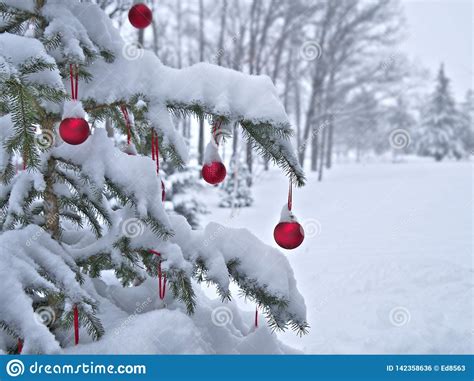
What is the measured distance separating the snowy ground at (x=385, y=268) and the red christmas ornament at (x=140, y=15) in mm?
3026

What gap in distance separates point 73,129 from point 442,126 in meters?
39.0

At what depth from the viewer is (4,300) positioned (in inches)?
57.6

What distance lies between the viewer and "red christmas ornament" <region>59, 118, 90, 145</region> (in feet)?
4.99

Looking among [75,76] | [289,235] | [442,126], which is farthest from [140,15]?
[442,126]

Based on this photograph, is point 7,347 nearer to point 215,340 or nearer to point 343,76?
point 215,340

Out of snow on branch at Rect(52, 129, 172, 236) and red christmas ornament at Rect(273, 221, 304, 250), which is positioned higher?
snow on branch at Rect(52, 129, 172, 236)

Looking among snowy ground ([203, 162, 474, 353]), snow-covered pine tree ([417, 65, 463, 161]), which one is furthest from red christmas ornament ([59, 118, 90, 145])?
snow-covered pine tree ([417, 65, 463, 161])

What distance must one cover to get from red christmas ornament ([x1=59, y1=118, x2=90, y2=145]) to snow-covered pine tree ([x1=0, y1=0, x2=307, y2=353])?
74 millimetres

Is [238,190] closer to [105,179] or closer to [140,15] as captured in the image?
[140,15]

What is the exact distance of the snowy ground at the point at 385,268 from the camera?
12.4 feet

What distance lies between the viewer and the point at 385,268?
5.86 meters

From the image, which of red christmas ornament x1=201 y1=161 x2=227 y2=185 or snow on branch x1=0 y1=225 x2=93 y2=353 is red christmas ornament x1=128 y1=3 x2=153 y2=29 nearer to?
red christmas ornament x1=201 y1=161 x2=227 y2=185

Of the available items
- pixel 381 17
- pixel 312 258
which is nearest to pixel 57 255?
pixel 312 258

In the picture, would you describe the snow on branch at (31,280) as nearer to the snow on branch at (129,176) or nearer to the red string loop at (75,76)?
the snow on branch at (129,176)
